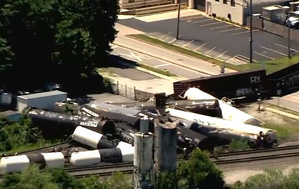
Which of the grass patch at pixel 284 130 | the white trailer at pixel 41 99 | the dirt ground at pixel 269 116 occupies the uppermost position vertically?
the white trailer at pixel 41 99

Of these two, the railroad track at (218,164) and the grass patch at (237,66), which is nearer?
the railroad track at (218,164)

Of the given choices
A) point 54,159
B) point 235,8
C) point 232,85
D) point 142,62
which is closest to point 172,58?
point 142,62

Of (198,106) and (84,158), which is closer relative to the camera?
(84,158)

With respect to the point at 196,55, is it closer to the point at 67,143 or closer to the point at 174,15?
the point at 174,15

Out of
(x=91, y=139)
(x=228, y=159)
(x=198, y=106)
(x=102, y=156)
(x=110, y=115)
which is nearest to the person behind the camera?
(x=102, y=156)

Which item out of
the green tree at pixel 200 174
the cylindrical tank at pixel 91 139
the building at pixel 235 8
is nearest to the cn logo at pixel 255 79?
the cylindrical tank at pixel 91 139

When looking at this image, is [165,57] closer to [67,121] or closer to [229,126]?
[229,126]

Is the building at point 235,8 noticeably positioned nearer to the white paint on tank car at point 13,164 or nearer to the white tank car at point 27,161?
the white tank car at point 27,161

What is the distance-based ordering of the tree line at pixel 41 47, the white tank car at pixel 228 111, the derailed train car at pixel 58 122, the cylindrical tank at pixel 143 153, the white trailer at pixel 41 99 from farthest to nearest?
the tree line at pixel 41 47 → the white trailer at pixel 41 99 → the white tank car at pixel 228 111 → the derailed train car at pixel 58 122 → the cylindrical tank at pixel 143 153
